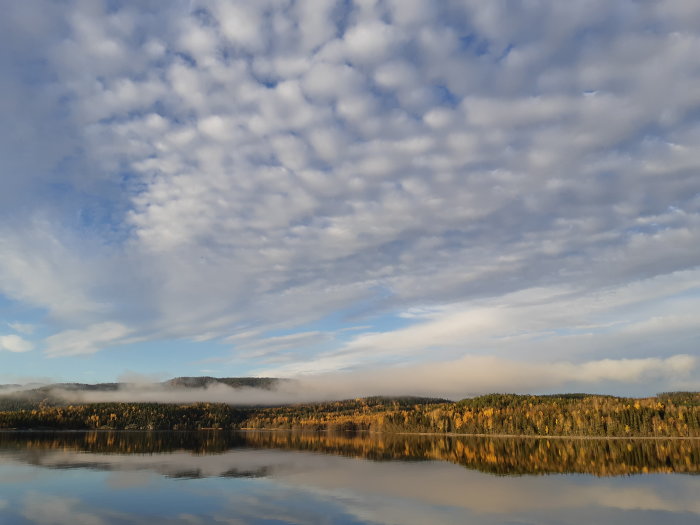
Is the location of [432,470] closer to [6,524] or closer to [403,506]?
[403,506]

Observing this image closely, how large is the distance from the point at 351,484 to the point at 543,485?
2626cm

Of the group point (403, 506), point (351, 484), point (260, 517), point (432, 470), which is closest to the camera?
point (260, 517)

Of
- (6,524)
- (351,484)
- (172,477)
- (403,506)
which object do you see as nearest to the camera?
(6,524)

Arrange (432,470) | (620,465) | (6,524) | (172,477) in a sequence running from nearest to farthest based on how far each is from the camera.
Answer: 1. (6,524)
2. (172,477)
3. (432,470)
4. (620,465)

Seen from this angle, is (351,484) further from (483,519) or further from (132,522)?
(132,522)

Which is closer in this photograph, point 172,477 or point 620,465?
point 172,477

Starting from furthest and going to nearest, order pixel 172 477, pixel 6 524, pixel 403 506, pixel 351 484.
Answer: pixel 172 477
pixel 351 484
pixel 403 506
pixel 6 524

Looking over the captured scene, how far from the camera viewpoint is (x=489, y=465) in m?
95.8

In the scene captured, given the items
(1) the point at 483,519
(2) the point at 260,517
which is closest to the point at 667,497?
(1) the point at 483,519

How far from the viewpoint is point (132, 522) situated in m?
42.8

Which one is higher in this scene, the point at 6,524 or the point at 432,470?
the point at 6,524

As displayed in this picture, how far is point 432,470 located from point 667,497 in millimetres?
38029

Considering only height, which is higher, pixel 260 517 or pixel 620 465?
pixel 260 517

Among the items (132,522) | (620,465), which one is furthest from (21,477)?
(620,465)
